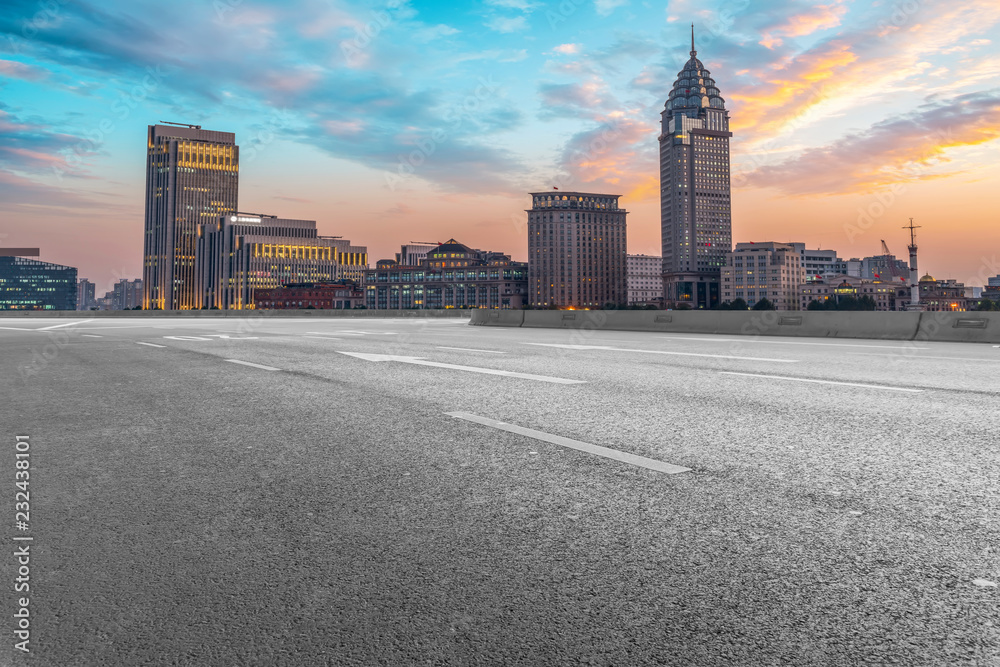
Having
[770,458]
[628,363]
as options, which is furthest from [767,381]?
[770,458]

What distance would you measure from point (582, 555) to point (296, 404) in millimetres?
4692

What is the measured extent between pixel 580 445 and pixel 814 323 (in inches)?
681

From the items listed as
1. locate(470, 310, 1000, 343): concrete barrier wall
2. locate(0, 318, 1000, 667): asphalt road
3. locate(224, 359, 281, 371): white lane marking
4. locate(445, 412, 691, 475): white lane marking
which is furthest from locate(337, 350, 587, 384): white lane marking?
locate(470, 310, 1000, 343): concrete barrier wall

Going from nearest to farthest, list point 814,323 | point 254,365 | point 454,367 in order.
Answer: point 454,367 < point 254,365 < point 814,323

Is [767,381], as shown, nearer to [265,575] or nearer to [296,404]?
[296,404]

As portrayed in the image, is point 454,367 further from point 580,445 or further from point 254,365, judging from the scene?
point 580,445

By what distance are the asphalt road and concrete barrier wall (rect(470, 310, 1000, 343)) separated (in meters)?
12.3

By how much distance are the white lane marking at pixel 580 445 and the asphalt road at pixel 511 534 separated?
0.23 ft

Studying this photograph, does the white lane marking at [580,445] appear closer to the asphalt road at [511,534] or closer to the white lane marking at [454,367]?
the asphalt road at [511,534]

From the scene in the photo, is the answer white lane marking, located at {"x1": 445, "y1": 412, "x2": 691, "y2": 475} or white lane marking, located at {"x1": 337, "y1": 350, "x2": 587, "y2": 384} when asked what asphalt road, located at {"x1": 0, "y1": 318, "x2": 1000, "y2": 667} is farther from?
white lane marking, located at {"x1": 337, "y1": 350, "x2": 587, "y2": 384}

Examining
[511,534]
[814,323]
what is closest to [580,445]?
[511,534]

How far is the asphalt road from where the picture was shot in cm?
202

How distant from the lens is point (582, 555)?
261cm

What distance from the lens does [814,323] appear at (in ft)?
64.4
